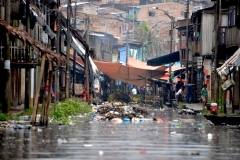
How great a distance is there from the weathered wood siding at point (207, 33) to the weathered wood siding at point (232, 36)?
9434mm

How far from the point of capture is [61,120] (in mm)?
26344

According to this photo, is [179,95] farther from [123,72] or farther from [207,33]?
[207,33]

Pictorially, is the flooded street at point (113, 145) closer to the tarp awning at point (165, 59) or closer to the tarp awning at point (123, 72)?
the tarp awning at point (165, 59)

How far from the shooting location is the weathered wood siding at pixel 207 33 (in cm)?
5316

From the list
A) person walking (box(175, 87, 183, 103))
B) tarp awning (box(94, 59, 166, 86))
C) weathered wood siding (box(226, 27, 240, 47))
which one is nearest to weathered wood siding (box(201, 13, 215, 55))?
person walking (box(175, 87, 183, 103))

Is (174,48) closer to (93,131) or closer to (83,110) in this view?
(83,110)

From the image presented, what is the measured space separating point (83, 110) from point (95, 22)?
67.6 m

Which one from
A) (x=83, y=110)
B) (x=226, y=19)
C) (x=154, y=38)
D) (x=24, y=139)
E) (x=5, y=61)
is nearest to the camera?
(x=24, y=139)

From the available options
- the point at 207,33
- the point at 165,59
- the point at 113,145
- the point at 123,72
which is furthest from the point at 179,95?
the point at 113,145

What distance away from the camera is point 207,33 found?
53500 millimetres

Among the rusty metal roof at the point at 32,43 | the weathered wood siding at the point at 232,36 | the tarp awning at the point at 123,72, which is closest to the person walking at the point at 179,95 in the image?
the tarp awning at the point at 123,72

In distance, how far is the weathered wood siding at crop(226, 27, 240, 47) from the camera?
4106 centimetres

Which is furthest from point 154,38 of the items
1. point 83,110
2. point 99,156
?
point 99,156

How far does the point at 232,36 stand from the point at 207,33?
11.3 meters
